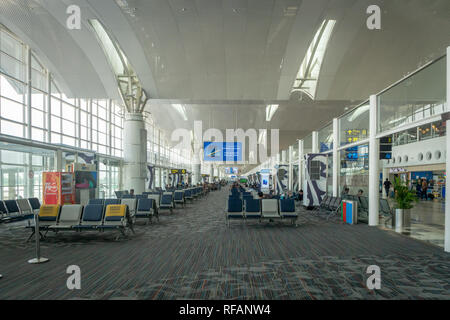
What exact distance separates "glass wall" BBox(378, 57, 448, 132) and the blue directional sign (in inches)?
499

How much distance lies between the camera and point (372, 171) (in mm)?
10320

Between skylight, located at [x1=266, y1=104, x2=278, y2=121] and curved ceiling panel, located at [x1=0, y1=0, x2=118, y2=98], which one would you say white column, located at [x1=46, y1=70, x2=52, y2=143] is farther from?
skylight, located at [x1=266, y1=104, x2=278, y2=121]

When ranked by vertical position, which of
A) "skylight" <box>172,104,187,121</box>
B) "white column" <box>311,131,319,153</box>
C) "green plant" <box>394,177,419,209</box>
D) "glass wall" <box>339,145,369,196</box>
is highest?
"skylight" <box>172,104,187,121</box>

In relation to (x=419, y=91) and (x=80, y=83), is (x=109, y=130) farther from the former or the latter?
(x=419, y=91)

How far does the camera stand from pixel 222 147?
22.0 metres

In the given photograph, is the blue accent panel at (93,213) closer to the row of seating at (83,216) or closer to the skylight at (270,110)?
the row of seating at (83,216)

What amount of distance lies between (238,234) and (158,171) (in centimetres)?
3200

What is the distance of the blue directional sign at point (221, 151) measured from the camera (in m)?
21.8

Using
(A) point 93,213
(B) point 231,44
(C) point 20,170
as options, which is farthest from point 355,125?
Answer: (C) point 20,170

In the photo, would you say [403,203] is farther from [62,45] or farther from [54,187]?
[62,45]

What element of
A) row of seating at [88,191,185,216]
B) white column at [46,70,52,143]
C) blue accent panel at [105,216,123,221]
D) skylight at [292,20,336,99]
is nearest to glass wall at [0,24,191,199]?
white column at [46,70,52,143]

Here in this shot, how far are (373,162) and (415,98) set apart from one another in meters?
2.77

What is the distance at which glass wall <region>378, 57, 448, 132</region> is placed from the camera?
702 cm

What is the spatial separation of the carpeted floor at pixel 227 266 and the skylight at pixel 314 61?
34.6ft
